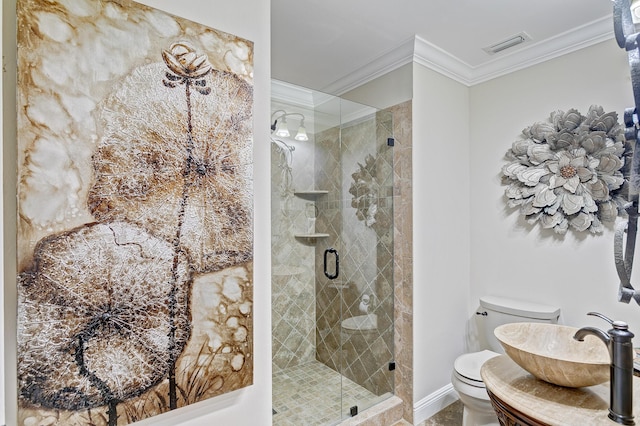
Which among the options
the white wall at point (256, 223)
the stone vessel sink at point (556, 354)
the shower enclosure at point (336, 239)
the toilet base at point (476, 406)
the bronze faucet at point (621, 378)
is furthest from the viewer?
the shower enclosure at point (336, 239)

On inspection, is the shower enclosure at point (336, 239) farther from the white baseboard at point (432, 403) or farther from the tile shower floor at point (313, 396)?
the white baseboard at point (432, 403)

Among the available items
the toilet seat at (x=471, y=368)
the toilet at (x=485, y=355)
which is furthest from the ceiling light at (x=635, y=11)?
the toilet seat at (x=471, y=368)

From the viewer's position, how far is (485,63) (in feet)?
8.22

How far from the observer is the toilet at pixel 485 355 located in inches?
74.1

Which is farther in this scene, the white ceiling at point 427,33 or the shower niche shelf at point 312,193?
the shower niche shelf at point 312,193

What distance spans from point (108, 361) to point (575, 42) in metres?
3.01

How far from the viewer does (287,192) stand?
8.27 ft

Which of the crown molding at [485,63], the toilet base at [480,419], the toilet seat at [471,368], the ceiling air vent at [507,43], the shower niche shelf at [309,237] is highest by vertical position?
the ceiling air vent at [507,43]

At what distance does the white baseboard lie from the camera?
7.36 ft

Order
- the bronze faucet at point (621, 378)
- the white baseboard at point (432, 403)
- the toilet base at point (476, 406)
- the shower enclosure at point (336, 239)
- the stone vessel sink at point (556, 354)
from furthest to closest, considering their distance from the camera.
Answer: the shower enclosure at point (336, 239)
the white baseboard at point (432, 403)
the toilet base at point (476, 406)
the stone vessel sink at point (556, 354)
the bronze faucet at point (621, 378)

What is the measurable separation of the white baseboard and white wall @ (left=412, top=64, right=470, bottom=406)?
0.12 feet

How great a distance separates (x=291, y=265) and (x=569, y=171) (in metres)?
2.05

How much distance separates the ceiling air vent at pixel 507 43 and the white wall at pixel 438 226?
319 mm

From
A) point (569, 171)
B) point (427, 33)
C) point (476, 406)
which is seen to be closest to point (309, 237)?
point (476, 406)
